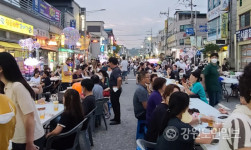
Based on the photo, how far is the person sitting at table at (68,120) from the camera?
12.8 feet

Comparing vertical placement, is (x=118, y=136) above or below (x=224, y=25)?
below

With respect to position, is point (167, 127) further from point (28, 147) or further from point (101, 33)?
point (101, 33)

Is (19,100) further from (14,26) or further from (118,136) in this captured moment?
(14,26)

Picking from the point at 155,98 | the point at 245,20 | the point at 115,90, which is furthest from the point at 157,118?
the point at 245,20

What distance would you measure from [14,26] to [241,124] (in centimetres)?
1594

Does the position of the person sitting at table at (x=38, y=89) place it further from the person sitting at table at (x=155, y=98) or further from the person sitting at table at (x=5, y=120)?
the person sitting at table at (x=5, y=120)

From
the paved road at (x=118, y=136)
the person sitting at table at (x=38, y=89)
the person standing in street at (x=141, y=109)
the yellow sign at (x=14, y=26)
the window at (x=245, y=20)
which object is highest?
the window at (x=245, y=20)

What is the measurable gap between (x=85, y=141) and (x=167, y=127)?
8.54 feet

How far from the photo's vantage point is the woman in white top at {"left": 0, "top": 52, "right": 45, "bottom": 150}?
254 cm

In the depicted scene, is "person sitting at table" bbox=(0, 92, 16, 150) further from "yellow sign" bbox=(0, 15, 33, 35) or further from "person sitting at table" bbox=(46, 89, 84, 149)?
"yellow sign" bbox=(0, 15, 33, 35)

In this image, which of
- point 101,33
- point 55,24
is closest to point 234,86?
point 55,24

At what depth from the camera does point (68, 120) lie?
13.1 feet

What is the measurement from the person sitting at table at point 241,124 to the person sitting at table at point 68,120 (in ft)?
9.00

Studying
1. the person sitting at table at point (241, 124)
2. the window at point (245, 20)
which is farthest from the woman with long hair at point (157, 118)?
the window at point (245, 20)
